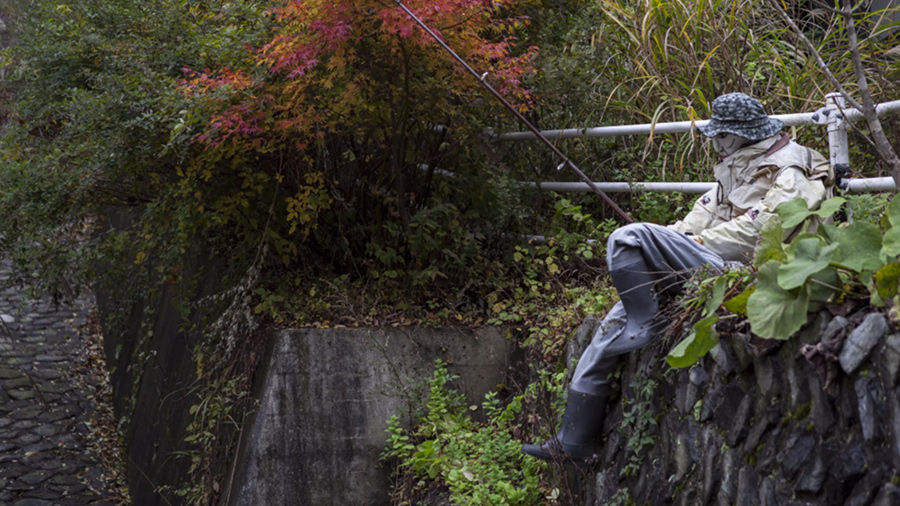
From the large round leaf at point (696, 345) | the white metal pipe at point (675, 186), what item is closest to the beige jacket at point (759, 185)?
the white metal pipe at point (675, 186)

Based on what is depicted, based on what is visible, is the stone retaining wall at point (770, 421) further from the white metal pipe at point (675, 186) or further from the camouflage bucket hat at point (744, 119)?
the white metal pipe at point (675, 186)

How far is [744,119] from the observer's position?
390cm

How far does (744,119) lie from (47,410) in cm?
846

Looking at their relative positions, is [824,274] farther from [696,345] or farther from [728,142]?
[728,142]

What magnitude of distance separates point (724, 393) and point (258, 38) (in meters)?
4.12

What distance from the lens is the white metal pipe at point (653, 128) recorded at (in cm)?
441

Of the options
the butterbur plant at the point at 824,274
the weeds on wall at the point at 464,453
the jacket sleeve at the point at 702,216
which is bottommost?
the weeds on wall at the point at 464,453

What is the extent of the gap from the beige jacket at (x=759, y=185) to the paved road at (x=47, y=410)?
5.65m

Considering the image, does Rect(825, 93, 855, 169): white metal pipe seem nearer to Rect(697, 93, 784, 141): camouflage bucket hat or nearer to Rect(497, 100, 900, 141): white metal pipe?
Rect(497, 100, 900, 141): white metal pipe

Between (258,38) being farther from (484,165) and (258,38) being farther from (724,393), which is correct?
(724,393)

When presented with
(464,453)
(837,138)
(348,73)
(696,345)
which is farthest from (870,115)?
(348,73)

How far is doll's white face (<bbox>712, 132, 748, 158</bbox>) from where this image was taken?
12.9ft

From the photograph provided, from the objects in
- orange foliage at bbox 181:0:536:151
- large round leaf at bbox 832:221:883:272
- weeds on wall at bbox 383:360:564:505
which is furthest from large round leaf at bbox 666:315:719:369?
orange foliage at bbox 181:0:536:151

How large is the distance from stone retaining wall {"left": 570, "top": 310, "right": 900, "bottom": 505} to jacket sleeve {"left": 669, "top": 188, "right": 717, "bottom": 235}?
2.11ft
